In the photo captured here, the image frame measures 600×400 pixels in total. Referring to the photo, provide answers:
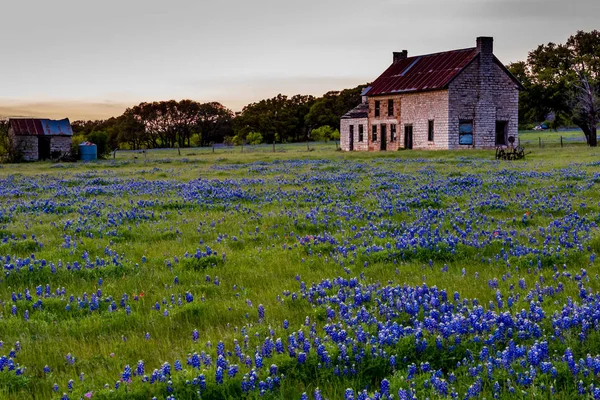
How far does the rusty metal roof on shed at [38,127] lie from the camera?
188 ft

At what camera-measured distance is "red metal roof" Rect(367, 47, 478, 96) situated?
5331cm

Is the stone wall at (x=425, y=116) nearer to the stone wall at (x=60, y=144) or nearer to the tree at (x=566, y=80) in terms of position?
the tree at (x=566, y=80)

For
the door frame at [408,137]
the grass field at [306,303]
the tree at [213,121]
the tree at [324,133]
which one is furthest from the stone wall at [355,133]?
the tree at [213,121]

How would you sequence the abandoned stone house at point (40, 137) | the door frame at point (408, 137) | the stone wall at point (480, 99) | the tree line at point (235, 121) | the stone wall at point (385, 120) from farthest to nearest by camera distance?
the tree line at point (235, 121), the stone wall at point (385, 120), the door frame at point (408, 137), the abandoned stone house at point (40, 137), the stone wall at point (480, 99)

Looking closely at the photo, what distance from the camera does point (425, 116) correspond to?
180 ft

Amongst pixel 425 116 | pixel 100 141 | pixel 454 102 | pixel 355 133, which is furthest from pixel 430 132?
pixel 100 141

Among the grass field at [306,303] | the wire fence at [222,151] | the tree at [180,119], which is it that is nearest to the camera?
the grass field at [306,303]

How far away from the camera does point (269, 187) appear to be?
19.5 meters

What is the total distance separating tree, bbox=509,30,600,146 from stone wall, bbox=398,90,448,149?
1321 centimetres

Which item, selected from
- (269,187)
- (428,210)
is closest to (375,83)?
(269,187)

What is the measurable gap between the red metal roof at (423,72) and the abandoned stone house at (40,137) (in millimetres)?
34528

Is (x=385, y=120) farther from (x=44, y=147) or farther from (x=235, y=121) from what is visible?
(x=235, y=121)

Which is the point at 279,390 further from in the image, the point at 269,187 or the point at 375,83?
the point at 375,83

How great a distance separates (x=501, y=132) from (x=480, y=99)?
4.38 metres
